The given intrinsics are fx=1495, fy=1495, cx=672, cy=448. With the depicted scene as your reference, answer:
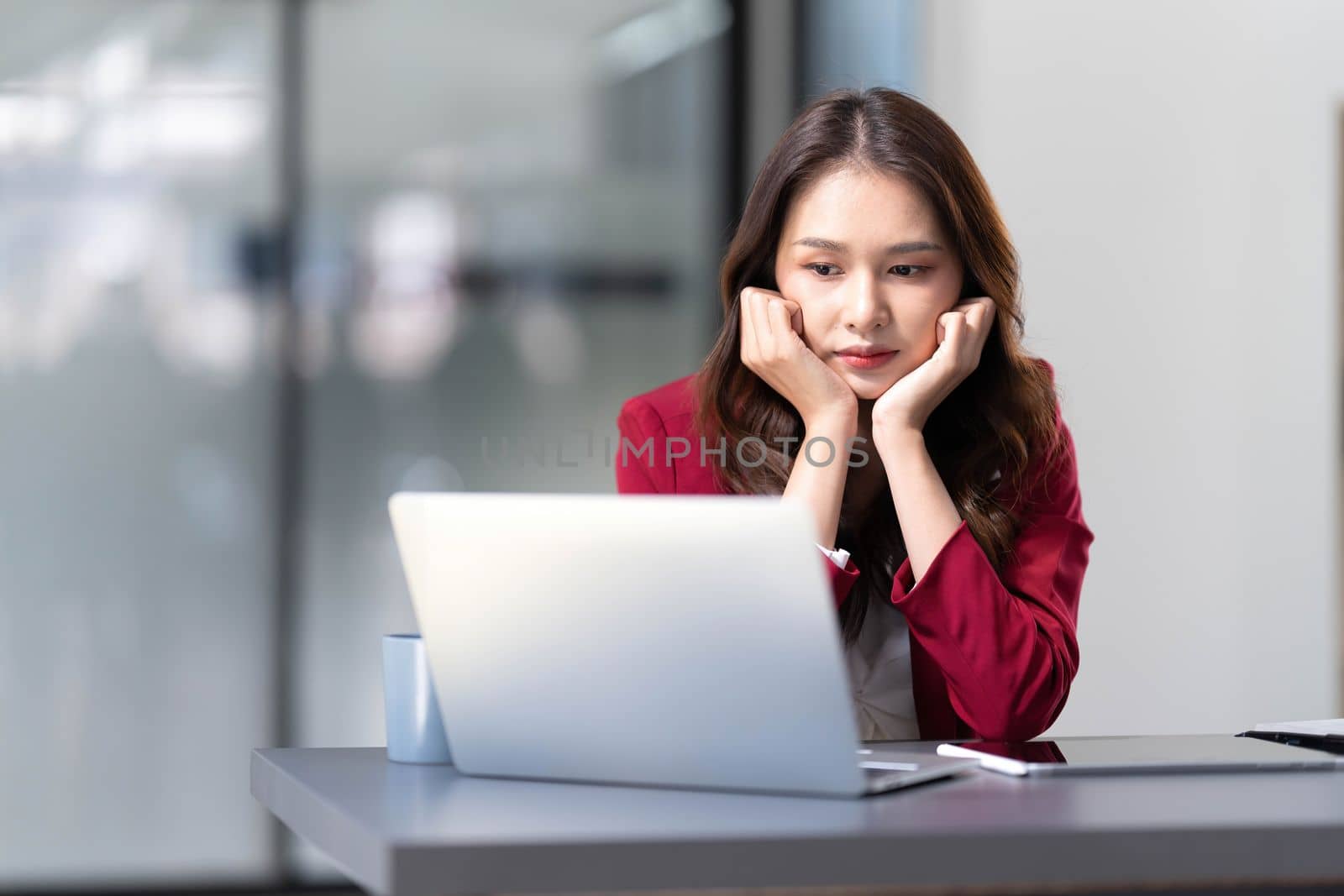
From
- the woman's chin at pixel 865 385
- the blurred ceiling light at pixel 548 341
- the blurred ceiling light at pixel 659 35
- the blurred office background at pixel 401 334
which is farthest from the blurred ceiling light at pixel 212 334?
the woman's chin at pixel 865 385

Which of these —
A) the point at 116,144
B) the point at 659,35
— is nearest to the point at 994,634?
the point at 659,35

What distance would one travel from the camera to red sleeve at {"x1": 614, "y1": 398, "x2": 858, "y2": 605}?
159 centimetres

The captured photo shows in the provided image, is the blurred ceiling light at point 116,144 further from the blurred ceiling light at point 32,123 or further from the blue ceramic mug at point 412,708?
the blue ceramic mug at point 412,708

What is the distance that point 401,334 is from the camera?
10.5 feet

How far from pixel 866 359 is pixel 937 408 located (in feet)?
0.57

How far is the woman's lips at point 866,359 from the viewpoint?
151cm

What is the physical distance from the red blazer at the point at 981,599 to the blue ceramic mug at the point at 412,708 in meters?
0.44

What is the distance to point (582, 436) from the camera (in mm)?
3322

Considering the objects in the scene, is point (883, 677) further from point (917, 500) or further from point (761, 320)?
point (761, 320)

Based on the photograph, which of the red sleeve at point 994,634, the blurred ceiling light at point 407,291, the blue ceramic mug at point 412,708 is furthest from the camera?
the blurred ceiling light at point 407,291

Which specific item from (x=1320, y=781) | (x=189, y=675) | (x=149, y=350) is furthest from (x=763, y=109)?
(x=1320, y=781)

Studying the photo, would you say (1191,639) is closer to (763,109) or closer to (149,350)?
(763,109)

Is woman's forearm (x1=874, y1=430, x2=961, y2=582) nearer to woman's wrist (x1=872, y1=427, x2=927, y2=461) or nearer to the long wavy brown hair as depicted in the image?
woman's wrist (x1=872, y1=427, x2=927, y2=461)

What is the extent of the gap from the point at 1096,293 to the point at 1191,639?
76cm
